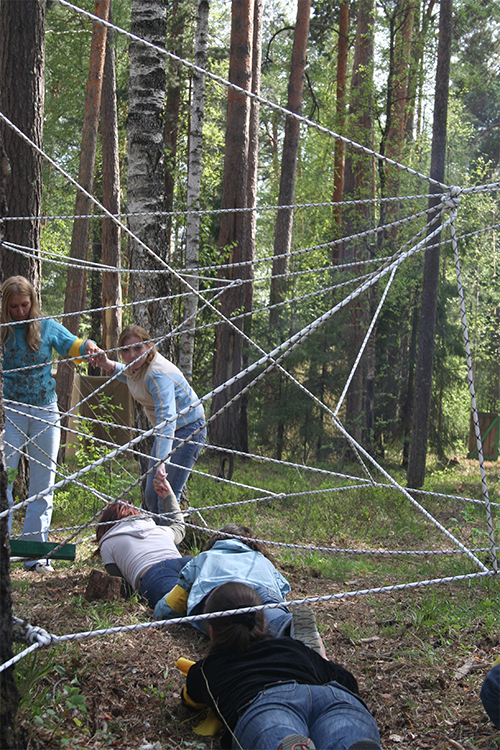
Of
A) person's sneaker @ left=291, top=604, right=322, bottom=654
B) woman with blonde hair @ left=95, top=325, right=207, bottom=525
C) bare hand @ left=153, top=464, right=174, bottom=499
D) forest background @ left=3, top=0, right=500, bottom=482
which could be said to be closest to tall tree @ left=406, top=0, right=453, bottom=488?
forest background @ left=3, top=0, right=500, bottom=482

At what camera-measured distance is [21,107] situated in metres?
5.00

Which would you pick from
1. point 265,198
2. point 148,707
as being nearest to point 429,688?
point 148,707

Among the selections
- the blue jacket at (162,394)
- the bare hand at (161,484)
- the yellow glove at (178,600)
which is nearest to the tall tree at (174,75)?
the blue jacket at (162,394)

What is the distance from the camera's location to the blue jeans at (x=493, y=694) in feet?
6.41

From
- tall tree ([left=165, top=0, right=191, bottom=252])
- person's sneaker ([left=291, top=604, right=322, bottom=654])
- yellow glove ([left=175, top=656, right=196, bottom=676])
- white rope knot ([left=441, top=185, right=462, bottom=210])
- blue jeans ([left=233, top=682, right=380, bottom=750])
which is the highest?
tall tree ([left=165, top=0, right=191, bottom=252])

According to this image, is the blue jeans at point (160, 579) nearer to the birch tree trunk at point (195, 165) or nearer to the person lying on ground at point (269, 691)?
the person lying on ground at point (269, 691)

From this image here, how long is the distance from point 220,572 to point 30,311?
182 cm

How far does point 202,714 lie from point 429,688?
0.90 meters

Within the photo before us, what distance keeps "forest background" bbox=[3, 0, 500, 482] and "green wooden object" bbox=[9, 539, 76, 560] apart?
2.06m

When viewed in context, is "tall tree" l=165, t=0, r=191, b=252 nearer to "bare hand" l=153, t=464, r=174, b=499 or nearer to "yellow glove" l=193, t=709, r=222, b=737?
"bare hand" l=153, t=464, r=174, b=499

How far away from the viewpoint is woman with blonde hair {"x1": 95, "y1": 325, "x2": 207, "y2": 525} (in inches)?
145

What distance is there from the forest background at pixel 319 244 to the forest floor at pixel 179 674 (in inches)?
87.4

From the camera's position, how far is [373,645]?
9.42ft

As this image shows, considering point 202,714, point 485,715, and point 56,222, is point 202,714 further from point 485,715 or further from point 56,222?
point 56,222
